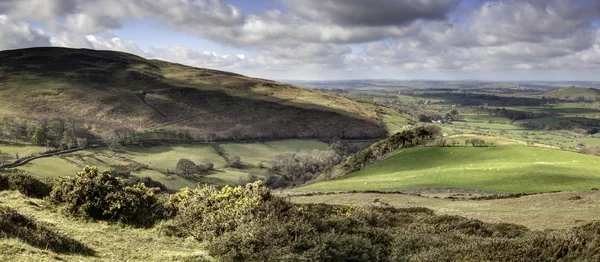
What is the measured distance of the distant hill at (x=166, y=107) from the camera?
145 metres

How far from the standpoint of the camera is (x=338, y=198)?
3538 centimetres

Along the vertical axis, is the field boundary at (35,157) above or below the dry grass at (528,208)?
below

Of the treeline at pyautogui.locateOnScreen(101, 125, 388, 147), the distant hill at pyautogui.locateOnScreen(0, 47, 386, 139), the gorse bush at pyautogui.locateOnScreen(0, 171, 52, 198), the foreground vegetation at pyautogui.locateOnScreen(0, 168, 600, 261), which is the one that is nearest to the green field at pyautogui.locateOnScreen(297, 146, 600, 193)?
the foreground vegetation at pyautogui.locateOnScreen(0, 168, 600, 261)

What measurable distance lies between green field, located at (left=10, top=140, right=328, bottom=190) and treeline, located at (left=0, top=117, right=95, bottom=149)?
996 cm

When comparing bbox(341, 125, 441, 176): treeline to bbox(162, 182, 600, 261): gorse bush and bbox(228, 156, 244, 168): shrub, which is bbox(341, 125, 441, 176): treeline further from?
bbox(162, 182, 600, 261): gorse bush

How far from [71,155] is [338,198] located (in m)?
87.2

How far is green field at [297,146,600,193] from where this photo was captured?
3819 centimetres

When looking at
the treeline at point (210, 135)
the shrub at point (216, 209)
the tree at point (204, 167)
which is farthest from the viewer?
the treeline at point (210, 135)

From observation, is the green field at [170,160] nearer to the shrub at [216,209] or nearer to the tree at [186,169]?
the tree at [186,169]

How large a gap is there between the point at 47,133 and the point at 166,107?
57.9 m

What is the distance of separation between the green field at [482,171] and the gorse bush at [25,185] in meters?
33.4

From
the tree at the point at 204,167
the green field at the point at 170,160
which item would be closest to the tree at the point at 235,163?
the green field at the point at 170,160

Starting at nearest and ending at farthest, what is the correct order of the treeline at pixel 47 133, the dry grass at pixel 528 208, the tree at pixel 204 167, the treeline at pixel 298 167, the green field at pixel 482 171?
the dry grass at pixel 528 208 → the green field at pixel 482 171 → the treeline at pixel 298 167 → the tree at pixel 204 167 → the treeline at pixel 47 133

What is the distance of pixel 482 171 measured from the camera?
144ft
